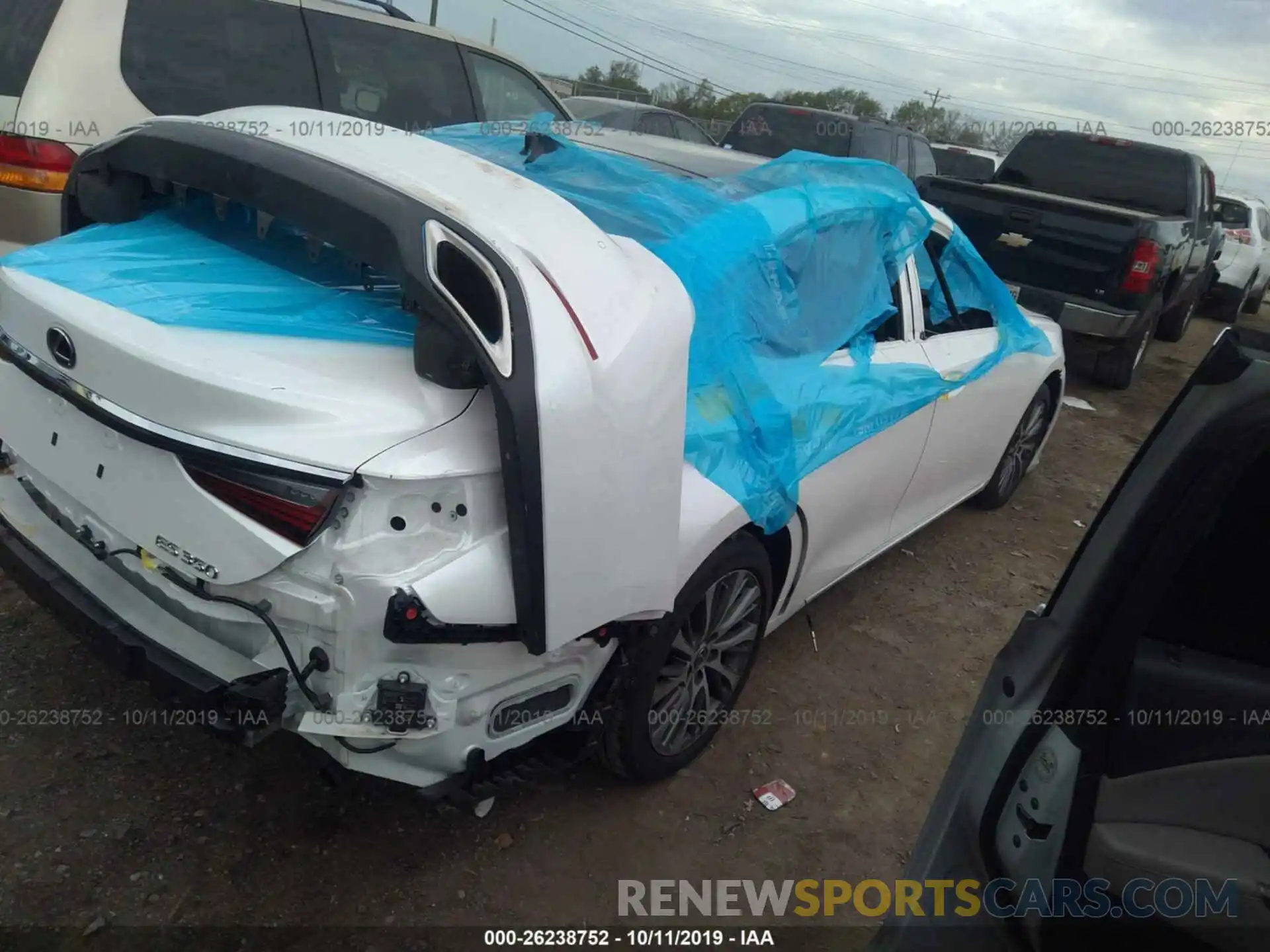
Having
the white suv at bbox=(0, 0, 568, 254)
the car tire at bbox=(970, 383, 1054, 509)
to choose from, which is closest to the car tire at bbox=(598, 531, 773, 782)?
the white suv at bbox=(0, 0, 568, 254)

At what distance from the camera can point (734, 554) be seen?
101 inches

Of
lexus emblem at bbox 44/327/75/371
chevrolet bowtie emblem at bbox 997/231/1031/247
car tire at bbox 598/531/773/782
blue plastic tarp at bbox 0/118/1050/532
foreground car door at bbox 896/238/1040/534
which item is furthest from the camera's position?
chevrolet bowtie emblem at bbox 997/231/1031/247

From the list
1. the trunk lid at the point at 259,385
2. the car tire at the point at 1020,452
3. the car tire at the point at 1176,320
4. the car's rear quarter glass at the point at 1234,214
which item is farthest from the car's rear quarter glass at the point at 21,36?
the car's rear quarter glass at the point at 1234,214

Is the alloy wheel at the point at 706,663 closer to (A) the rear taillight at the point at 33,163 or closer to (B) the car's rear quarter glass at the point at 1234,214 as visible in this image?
(A) the rear taillight at the point at 33,163

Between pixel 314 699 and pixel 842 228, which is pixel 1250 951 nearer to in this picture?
pixel 314 699

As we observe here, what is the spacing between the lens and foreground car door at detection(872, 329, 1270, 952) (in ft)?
4.38

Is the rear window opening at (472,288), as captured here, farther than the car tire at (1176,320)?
No

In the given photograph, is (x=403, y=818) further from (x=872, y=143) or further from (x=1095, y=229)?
(x=872, y=143)

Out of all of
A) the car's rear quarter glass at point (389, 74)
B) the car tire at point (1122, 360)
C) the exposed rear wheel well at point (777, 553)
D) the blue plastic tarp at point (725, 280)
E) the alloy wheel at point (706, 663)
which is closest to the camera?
the blue plastic tarp at point (725, 280)

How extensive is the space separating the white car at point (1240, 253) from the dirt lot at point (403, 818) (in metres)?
12.2

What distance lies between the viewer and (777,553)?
291cm

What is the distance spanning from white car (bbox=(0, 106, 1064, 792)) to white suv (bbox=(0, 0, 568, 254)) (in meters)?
0.80

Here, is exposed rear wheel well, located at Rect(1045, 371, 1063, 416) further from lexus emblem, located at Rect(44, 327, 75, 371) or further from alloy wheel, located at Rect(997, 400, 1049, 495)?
lexus emblem, located at Rect(44, 327, 75, 371)

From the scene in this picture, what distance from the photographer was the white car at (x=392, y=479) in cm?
179
